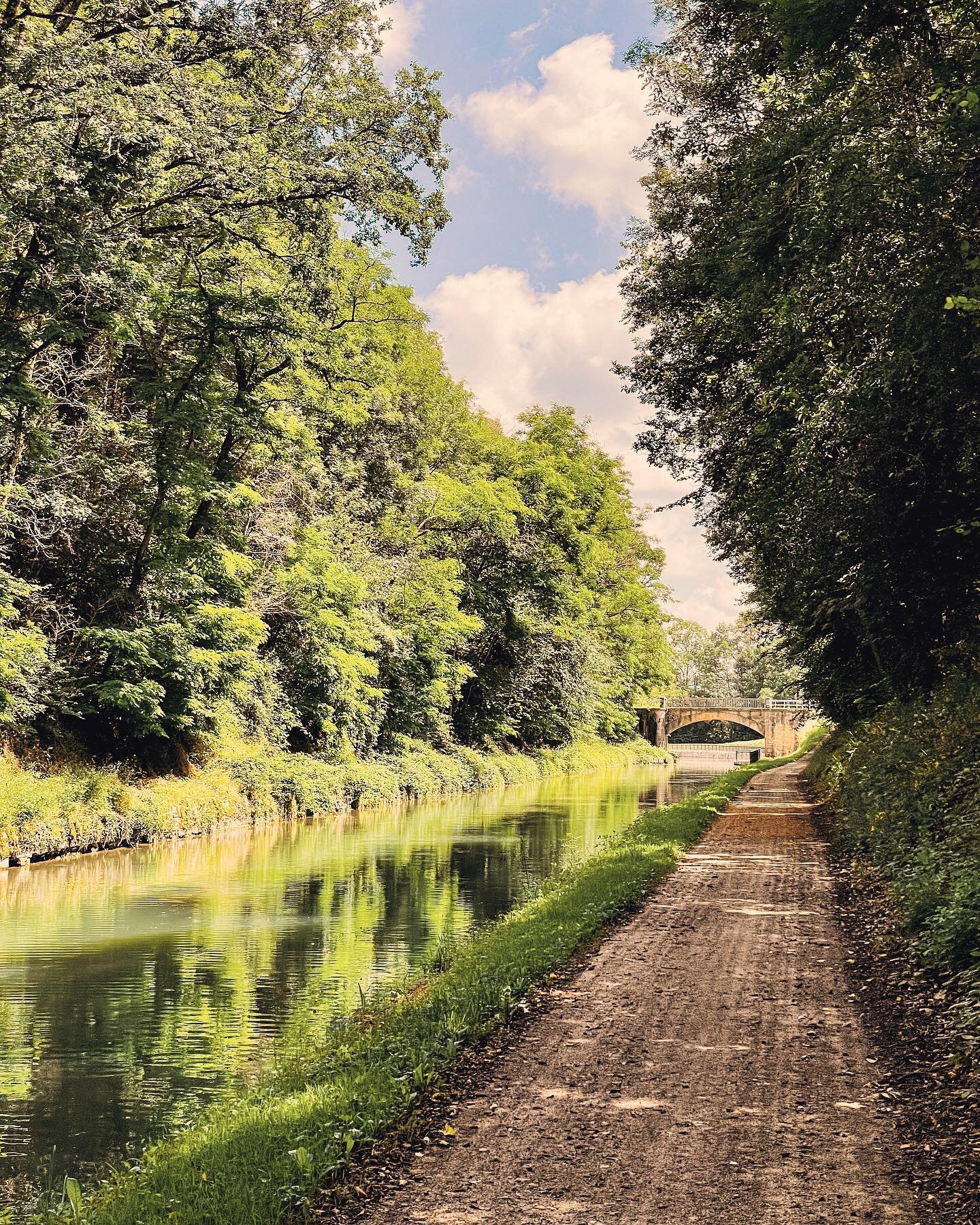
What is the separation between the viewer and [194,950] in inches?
489

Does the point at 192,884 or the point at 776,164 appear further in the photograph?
the point at 192,884

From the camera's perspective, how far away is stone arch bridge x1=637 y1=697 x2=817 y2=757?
284 feet

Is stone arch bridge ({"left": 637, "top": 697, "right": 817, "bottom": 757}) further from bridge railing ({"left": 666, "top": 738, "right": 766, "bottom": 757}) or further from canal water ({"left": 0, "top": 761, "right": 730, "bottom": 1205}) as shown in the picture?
canal water ({"left": 0, "top": 761, "right": 730, "bottom": 1205})

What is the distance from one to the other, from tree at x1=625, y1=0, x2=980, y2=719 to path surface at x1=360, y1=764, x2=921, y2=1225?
435 cm

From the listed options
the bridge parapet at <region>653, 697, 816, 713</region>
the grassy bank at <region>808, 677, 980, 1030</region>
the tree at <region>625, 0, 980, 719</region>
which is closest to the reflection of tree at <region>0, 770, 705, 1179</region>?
the grassy bank at <region>808, 677, 980, 1030</region>

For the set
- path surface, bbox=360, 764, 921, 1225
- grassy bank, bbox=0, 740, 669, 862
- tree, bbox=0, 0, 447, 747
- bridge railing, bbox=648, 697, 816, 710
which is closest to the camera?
path surface, bbox=360, 764, 921, 1225

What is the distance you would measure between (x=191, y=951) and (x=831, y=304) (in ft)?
32.7

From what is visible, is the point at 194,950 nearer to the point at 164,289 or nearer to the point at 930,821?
the point at 930,821

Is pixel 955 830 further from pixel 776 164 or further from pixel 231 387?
pixel 231 387

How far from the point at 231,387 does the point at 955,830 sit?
18.2 metres

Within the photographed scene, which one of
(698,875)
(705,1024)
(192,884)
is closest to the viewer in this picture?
(705,1024)

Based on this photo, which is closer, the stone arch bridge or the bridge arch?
the stone arch bridge

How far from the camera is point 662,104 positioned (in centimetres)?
1582

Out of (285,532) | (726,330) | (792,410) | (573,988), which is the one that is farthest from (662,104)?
(285,532)
